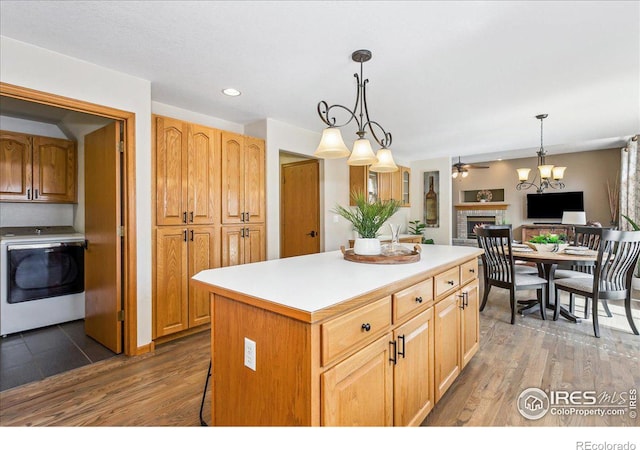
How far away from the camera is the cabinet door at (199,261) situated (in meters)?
3.13

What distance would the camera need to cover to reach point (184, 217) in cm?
306

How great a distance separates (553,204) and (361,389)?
804cm

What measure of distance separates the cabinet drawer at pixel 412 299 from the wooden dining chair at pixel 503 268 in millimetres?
2090

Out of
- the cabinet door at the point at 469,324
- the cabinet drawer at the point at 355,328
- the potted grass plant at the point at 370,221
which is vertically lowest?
the cabinet door at the point at 469,324

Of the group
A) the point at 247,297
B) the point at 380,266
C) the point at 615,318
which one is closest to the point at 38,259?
the point at 247,297

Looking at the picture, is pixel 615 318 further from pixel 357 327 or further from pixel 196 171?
pixel 196 171

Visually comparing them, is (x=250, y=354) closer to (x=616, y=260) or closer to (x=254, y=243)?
(x=254, y=243)

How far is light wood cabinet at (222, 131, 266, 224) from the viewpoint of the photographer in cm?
340

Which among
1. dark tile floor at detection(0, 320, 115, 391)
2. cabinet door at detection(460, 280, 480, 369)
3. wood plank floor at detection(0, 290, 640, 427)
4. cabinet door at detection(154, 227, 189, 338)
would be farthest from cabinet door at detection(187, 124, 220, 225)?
cabinet door at detection(460, 280, 480, 369)

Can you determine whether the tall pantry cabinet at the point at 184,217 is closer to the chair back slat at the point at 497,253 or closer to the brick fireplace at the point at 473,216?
the chair back slat at the point at 497,253

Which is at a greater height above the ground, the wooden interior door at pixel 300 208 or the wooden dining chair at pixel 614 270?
the wooden interior door at pixel 300 208

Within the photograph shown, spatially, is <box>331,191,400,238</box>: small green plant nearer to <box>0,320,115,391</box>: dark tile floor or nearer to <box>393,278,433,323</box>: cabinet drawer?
<box>393,278,433,323</box>: cabinet drawer

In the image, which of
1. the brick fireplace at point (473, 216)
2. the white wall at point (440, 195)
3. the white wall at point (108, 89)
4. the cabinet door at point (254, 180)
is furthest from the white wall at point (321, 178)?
the brick fireplace at point (473, 216)

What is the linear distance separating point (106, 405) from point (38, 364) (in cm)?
105
